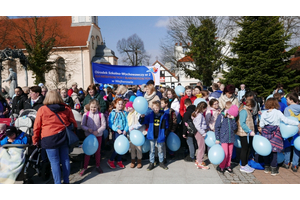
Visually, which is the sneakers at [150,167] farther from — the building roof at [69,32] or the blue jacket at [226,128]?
the building roof at [69,32]

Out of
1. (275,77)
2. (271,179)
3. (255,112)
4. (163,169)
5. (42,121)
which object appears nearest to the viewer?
(42,121)

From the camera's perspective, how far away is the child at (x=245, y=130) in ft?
16.2

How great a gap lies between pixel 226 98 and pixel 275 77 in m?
13.5

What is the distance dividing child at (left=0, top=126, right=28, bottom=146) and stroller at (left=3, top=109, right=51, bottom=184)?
4.0 inches

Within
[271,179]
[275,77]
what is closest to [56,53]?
[275,77]

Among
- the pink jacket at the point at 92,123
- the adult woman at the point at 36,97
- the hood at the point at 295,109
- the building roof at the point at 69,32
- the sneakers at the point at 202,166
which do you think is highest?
the building roof at the point at 69,32

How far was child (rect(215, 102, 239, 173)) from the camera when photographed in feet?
16.0

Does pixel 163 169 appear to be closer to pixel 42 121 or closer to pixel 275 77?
pixel 42 121

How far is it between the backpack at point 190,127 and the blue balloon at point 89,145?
2246 mm

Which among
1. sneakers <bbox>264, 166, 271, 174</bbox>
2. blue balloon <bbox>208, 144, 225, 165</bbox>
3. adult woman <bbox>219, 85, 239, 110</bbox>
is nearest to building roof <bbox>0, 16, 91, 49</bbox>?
adult woman <bbox>219, 85, 239, 110</bbox>

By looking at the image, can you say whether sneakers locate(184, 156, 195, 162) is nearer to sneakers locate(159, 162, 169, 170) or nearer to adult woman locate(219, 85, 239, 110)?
sneakers locate(159, 162, 169, 170)

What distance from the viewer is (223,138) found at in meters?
4.93

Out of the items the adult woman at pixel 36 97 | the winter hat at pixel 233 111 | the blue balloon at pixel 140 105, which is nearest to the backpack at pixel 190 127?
the winter hat at pixel 233 111

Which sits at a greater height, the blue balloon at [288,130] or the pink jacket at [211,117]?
the pink jacket at [211,117]
